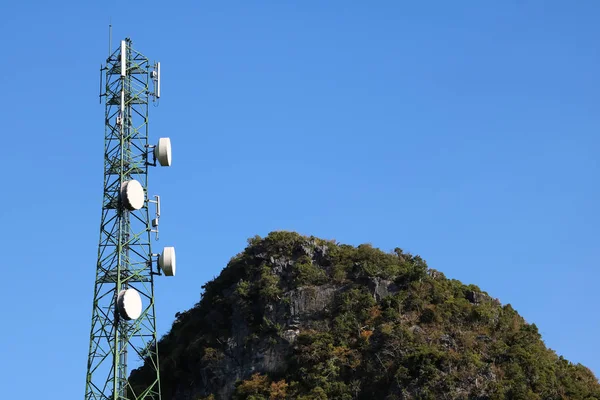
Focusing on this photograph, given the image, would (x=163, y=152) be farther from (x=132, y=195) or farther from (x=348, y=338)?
(x=348, y=338)

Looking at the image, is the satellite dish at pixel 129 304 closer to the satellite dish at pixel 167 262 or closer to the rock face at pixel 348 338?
the satellite dish at pixel 167 262

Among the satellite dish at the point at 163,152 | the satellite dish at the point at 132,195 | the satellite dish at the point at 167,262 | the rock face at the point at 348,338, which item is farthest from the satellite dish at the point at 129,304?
the rock face at the point at 348,338

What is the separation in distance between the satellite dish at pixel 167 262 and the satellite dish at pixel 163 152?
355 cm

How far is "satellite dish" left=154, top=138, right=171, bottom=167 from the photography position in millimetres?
47344

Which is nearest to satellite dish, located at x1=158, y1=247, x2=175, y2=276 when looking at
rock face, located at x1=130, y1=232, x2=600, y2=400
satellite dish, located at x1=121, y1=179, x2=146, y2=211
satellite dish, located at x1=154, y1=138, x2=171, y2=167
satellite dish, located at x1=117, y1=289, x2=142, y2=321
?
satellite dish, located at x1=117, y1=289, x2=142, y2=321

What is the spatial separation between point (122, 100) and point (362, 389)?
1590 cm

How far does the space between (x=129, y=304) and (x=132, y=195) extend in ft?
13.9

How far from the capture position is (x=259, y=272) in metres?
57.4

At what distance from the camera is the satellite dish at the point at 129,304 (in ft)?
143

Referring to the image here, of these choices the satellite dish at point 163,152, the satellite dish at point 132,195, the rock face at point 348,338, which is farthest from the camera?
the rock face at point 348,338

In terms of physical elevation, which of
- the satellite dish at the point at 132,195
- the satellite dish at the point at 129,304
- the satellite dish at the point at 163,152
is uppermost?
the satellite dish at the point at 163,152

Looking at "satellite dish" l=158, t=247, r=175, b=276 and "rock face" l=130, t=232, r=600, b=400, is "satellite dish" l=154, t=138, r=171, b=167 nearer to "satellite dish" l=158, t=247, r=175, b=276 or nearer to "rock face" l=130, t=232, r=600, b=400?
"satellite dish" l=158, t=247, r=175, b=276

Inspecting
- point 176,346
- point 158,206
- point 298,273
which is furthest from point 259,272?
point 158,206

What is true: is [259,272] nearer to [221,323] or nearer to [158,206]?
[221,323]
